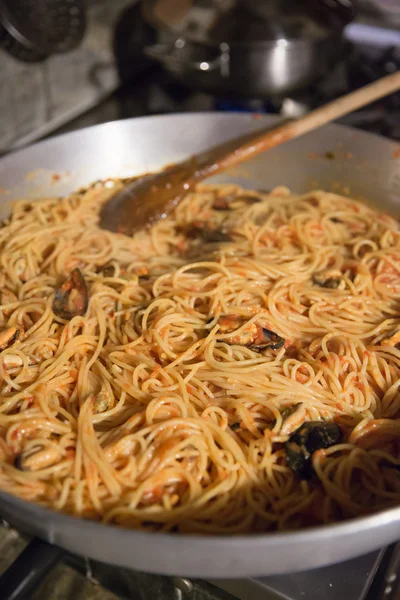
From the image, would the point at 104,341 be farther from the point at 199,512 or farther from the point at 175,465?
the point at 199,512

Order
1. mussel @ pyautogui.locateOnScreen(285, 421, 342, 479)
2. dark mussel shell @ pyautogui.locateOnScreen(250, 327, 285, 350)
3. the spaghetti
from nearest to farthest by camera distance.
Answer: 1. the spaghetti
2. mussel @ pyautogui.locateOnScreen(285, 421, 342, 479)
3. dark mussel shell @ pyautogui.locateOnScreen(250, 327, 285, 350)

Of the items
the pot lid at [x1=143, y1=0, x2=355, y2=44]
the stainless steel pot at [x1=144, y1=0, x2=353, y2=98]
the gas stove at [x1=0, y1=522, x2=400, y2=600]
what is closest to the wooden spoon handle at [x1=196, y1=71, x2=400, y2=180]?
the stainless steel pot at [x1=144, y1=0, x2=353, y2=98]

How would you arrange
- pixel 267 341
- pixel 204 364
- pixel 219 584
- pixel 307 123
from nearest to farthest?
pixel 219 584 < pixel 204 364 < pixel 267 341 < pixel 307 123

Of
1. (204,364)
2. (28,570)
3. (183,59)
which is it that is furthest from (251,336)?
(183,59)

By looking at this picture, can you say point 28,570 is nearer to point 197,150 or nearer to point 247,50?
point 197,150

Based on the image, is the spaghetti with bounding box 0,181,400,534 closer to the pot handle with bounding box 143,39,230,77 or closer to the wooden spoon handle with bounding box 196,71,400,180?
the wooden spoon handle with bounding box 196,71,400,180

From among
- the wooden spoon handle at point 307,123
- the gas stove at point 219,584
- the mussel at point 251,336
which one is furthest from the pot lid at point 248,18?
the gas stove at point 219,584

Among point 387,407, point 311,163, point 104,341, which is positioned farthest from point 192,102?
point 387,407
